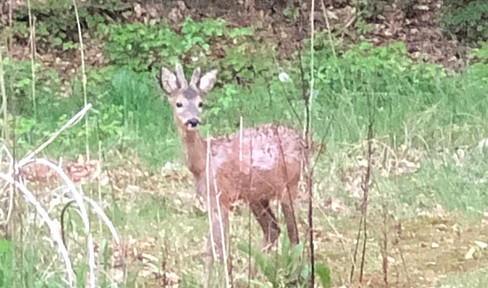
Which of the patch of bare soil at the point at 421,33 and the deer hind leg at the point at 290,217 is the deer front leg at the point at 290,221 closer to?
the deer hind leg at the point at 290,217

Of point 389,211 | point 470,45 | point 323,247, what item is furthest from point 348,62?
point 323,247

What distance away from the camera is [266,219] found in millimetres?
4637

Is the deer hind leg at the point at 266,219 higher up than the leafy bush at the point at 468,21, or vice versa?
the leafy bush at the point at 468,21

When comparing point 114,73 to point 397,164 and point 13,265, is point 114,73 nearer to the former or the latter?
point 397,164

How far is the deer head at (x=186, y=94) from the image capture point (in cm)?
517

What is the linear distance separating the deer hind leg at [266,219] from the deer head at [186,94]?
1.91 feet

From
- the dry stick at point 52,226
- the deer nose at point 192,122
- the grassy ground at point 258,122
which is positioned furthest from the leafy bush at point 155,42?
the dry stick at point 52,226

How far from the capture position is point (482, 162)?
6.23 metres

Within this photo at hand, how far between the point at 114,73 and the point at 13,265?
21.1ft

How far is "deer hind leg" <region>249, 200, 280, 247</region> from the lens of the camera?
13.8 ft

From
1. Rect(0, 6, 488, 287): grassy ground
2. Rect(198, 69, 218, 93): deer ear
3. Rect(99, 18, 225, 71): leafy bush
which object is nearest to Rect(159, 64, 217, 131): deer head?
Rect(198, 69, 218, 93): deer ear

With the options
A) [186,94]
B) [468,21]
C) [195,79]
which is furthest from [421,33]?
[186,94]

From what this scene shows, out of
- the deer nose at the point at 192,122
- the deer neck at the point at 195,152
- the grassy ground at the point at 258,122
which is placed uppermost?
the deer nose at the point at 192,122

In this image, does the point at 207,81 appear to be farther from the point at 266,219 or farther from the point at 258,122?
the point at 258,122
